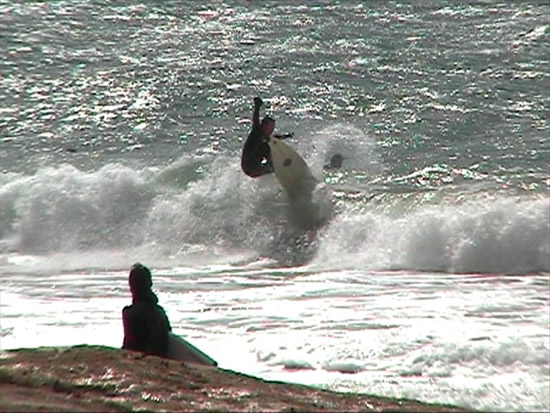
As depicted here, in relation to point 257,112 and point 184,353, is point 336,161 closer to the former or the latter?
point 257,112

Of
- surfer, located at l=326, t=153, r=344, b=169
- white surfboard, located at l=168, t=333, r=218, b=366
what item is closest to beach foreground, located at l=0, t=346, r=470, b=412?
white surfboard, located at l=168, t=333, r=218, b=366

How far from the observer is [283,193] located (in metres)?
18.2

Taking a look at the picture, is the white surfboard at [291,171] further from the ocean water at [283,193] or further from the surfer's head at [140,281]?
the surfer's head at [140,281]

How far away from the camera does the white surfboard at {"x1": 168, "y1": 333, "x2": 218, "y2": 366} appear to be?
781 cm

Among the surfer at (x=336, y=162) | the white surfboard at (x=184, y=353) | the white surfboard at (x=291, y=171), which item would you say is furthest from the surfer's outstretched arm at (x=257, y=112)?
the white surfboard at (x=184, y=353)

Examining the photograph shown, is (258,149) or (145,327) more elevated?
(258,149)

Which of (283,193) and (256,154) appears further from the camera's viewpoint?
(283,193)

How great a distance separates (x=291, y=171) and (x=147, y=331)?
10194mm

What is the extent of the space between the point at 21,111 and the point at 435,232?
36.6 ft

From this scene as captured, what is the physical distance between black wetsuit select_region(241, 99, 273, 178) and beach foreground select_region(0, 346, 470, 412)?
33.6 feet

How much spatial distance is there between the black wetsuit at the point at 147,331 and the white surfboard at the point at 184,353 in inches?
1.6

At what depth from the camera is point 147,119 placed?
23375 millimetres

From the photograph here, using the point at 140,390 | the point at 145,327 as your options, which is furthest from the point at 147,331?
the point at 140,390

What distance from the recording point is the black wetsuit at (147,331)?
789cm
